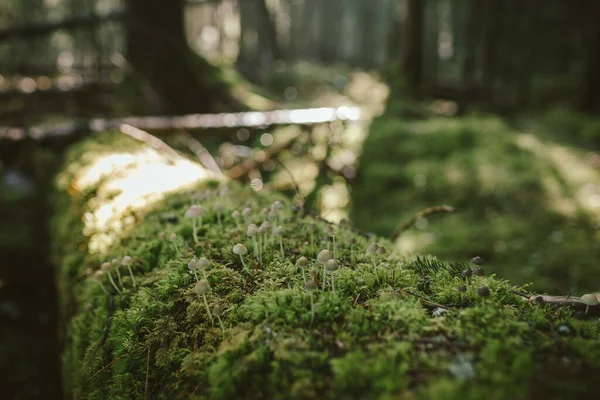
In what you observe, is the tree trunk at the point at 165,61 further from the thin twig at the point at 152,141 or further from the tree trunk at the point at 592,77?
the tree trunk at the point at 592,77

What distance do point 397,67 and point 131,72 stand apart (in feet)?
36.3

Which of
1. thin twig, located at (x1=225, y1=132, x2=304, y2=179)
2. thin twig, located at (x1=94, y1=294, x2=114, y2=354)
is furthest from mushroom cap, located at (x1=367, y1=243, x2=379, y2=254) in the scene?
thin twig, located at (x1=225, y1=132, x2=304, y2=179)

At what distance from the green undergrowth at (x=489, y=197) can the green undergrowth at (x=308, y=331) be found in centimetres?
307

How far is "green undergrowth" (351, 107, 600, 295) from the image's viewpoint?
513cm

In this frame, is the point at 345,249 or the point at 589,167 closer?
the point at 345,249

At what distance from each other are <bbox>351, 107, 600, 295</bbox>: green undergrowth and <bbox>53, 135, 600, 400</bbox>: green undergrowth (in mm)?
3067

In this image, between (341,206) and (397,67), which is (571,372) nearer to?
(341,206)

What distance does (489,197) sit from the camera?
6.60 m

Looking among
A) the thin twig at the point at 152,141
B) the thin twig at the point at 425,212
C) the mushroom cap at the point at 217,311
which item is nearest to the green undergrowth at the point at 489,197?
the thin twig at the point at 425,212

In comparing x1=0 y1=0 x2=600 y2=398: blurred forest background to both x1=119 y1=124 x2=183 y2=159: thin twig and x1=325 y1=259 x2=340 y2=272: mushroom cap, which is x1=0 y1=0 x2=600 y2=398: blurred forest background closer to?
x1=119 y1=124 x2=183 y2=159: thin twig

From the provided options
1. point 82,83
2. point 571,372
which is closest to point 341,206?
point 571,372

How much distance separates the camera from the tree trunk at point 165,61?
28.2ft

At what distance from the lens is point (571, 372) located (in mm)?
1353

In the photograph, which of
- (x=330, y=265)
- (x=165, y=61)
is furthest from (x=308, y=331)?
(x=165, y=61)
